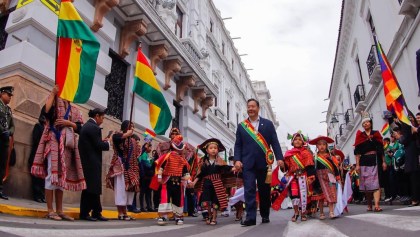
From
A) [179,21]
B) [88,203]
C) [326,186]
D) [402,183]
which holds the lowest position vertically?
[88,203]

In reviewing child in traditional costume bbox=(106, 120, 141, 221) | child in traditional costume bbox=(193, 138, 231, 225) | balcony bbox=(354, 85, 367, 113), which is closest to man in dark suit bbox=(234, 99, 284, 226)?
child in traditional costume bbox=(193, 138, 231, 225)

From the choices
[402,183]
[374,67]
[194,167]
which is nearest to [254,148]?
[194,167]

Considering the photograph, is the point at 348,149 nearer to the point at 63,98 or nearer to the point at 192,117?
the point at 192,117

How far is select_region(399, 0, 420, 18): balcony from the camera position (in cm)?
888

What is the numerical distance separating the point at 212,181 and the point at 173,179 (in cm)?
67

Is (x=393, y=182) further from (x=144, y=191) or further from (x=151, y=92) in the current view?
(x=151, y=92)

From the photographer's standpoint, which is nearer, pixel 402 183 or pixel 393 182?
pixel 402 183

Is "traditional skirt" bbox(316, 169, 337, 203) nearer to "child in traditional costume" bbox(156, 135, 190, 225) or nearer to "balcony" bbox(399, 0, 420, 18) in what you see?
"child in traditional costume" bbox(156, 135, 190, 225)

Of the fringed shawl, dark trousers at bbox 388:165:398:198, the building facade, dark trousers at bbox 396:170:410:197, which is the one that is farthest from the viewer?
dark trousers at bbox 388:165:398:198

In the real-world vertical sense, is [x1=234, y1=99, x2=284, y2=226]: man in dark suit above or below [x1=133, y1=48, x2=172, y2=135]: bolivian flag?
below

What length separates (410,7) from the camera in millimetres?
9141

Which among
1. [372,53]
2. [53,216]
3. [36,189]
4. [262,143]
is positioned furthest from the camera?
[372,53]

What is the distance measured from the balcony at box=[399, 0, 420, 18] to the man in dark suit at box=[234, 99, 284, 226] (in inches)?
247

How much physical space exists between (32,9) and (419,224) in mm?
7375
